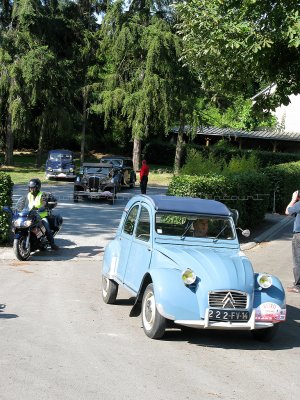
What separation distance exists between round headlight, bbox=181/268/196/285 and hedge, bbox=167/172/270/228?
8.72 metres

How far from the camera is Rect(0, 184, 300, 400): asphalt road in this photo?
548 centimetres

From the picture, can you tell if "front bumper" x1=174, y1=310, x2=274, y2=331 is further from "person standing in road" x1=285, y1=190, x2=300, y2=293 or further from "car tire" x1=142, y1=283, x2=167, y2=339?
"person standing in road" x1=285, y1=190, x2=300, y2=293

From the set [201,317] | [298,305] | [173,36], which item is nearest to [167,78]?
[173,36]

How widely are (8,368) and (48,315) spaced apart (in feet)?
8.13

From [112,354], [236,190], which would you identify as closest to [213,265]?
[112,354]

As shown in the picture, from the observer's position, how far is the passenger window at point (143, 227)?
8344mm

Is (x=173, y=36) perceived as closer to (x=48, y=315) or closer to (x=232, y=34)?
(x=232, y=34)

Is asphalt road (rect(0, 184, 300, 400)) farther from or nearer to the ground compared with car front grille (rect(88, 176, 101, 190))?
nearer to the ground

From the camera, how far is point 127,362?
20.6 ft

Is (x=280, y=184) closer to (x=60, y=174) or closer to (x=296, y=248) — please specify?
(x=296, y=248)

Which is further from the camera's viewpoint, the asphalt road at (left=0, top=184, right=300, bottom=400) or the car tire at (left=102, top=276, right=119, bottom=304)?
the car tire at (left=102, top=276, right=119, bottom=304)

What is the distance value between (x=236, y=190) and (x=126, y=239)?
8.92 m

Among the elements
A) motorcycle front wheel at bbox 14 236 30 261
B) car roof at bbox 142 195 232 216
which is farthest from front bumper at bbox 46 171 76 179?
car roof at bbox 142 195 232 216

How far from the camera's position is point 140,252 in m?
8.22
